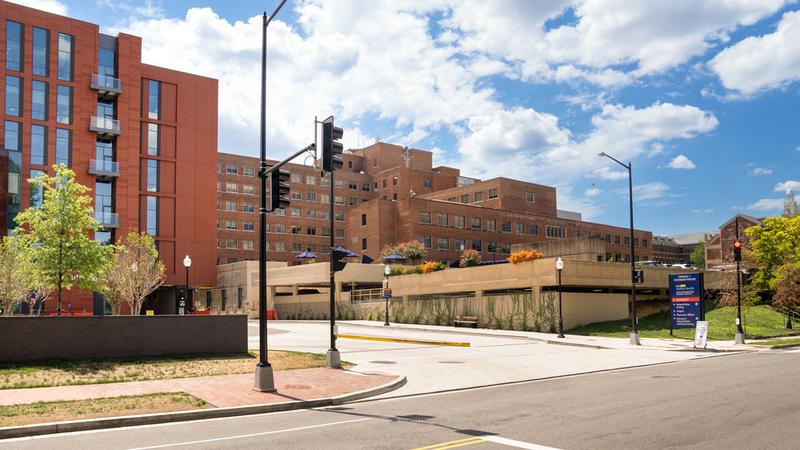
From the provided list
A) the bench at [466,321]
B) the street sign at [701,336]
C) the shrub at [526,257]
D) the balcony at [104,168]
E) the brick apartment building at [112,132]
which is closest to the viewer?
the street sign at [701,336]

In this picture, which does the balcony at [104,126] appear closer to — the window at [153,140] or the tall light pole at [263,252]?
the window at [153,140]

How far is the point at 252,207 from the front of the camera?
333 ft

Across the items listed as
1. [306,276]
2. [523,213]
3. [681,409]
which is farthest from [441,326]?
[523,213]

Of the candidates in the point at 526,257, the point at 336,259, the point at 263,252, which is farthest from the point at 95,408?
the point at 526,257

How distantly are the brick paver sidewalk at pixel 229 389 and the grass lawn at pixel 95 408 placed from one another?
0.58 metres

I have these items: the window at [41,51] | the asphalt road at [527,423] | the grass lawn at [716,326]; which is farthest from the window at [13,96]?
the asphalt road at [527,423]

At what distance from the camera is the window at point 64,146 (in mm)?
60812

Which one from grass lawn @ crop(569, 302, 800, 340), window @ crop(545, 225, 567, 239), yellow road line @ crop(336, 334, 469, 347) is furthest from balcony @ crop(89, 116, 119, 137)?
window @ crop(545, 225, 567, 239)

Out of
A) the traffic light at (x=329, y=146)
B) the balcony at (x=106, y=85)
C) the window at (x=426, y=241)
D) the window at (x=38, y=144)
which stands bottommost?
the traffic light at (x=329, y=146)

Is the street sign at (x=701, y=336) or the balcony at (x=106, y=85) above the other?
the balcony at (x=106, y=85)

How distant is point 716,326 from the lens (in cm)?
3984

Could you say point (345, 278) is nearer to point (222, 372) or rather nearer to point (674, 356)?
point (674, 356)

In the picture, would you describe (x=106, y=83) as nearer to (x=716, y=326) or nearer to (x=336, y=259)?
(x=336, y=259)

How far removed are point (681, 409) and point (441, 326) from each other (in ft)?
112
